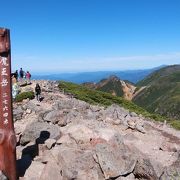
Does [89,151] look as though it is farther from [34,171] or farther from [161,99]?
[161,99]

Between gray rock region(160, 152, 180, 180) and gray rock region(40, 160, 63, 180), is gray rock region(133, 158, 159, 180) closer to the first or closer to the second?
gray rock region(160, 152, 180, 180)

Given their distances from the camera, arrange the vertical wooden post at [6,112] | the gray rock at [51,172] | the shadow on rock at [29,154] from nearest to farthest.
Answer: the vertical wooden post at [6,112], the gray rock at [51,172], the shadow on rock at [29,154]

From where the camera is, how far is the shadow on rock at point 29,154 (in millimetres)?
14797

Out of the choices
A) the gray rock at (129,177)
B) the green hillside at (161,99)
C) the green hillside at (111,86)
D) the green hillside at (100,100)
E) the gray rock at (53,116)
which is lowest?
the green hillside at (161,99)

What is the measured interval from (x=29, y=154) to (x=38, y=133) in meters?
1.45

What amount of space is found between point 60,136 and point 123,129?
635cm

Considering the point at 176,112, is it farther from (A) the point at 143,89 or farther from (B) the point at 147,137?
(B) the point at 147,137

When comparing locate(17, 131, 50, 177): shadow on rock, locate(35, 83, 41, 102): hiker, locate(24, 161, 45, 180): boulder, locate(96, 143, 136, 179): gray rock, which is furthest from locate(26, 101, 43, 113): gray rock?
locate(96, 143, 136, 179): gray rock

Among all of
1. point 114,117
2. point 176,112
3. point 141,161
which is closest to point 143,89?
point 176,112

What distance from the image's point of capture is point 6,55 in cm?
1352

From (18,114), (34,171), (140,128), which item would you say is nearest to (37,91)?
(18,114)

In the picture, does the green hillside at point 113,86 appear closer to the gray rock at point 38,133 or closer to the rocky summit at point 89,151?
the rocky summit at point 89,151

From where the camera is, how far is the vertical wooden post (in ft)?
44.1

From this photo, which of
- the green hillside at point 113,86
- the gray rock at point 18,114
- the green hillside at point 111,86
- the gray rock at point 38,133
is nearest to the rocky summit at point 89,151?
the gray rock at point 38,133
